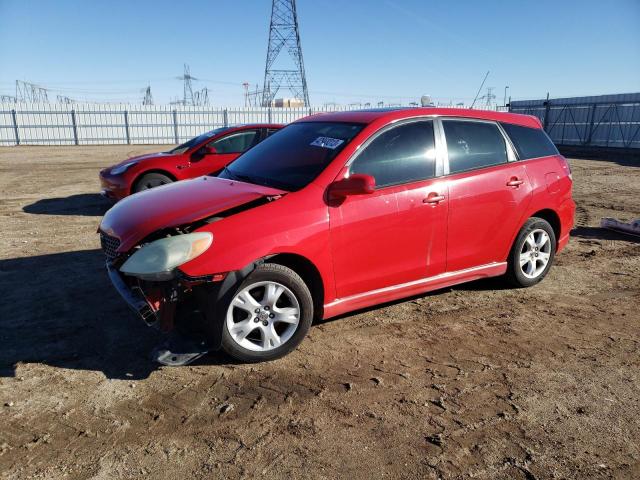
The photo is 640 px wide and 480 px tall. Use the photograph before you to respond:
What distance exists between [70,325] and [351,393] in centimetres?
248

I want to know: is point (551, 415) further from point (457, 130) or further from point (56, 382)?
point (56, 382)

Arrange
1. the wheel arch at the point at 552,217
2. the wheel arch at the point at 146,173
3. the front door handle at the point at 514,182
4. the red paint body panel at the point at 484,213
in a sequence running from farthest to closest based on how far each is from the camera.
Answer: the wheel arch at the point at 146,173 → the wheel arch at the point at 552,217 → the front door handle at the point at 514,182 → the red paint body panel at the point at 484,213

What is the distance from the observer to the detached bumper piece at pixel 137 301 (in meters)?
3.26

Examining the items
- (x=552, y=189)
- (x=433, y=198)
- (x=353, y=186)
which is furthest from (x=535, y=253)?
(x=353, y=186)

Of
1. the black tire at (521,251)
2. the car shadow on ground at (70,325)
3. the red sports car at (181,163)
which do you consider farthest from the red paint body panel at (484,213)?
the red sports car at (181,163)

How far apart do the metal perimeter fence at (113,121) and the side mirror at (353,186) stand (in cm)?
2451

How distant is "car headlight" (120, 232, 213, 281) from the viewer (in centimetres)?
315

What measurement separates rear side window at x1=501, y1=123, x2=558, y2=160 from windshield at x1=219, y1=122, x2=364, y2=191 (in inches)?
71.4

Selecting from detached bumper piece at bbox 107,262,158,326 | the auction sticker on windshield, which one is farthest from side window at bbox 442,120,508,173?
detached bumper piece at bbox 107,262,158,326

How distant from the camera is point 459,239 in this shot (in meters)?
4.34

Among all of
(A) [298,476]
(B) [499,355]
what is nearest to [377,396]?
(A) [298,476]

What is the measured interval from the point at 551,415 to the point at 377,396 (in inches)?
41.1

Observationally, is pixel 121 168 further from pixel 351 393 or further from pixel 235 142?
pixel 351 393

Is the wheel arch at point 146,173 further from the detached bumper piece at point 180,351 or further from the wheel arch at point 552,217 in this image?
the wheel arch at point 552,217
